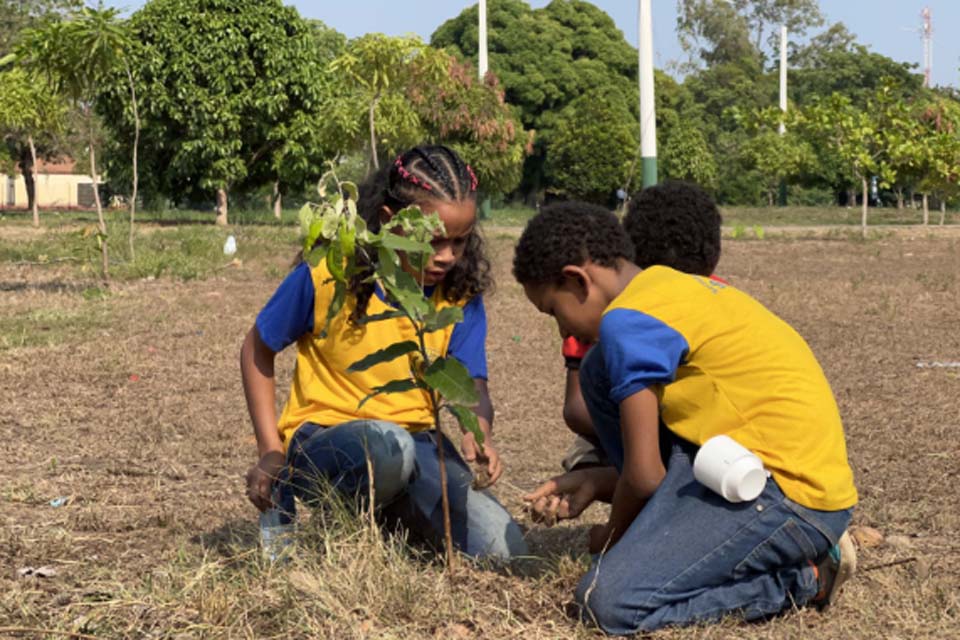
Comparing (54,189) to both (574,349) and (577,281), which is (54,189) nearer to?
(574,349)

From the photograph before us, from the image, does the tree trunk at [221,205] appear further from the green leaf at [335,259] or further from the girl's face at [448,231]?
the green leaf at [335,259]

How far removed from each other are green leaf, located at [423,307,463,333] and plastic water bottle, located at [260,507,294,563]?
642 millimetres

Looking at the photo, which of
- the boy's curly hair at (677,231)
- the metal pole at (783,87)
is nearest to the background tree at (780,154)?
the metal pole at (783,87)

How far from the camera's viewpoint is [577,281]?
10.1 ft

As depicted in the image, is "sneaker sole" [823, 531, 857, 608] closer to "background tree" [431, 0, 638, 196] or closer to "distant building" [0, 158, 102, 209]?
"background tree" [431, 0, 638, 196]

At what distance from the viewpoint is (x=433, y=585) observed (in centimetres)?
293

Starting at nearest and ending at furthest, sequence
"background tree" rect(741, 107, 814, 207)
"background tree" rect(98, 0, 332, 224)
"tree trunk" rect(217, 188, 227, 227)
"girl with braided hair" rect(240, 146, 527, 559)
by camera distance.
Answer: "girl with braided hair" rect(240, 146, 527, 559), "background tree" rect(98, 0, 332, 224), "tree trunk" rect(217, 188, 227, 227), "background tree" rect(741, 107, 814, 207)

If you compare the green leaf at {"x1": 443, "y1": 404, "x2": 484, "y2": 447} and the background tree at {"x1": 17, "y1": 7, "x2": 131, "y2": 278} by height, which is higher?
the background tree at {"x1": 17, "y1": 7, "x2": 131, "y2": 278}

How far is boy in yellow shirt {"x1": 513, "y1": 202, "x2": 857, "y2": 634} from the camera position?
9.12 feet

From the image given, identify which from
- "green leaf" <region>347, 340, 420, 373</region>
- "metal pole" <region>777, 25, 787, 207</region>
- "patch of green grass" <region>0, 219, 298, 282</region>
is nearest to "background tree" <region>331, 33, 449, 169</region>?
"patch of green grass" <region>0, 219, 298, 282</region>

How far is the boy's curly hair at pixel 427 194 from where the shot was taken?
325cm

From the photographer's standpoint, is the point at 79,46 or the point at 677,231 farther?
the point at 79,46

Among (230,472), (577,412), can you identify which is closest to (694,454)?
(577,412)

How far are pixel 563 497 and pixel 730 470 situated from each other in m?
0.58
